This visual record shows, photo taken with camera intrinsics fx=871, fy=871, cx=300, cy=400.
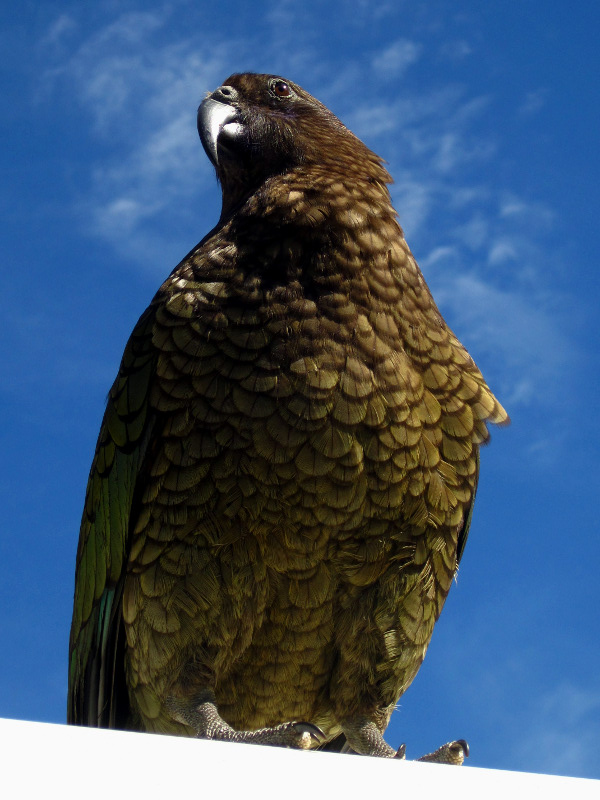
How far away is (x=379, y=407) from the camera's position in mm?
2641

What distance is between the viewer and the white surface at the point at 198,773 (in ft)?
4.57

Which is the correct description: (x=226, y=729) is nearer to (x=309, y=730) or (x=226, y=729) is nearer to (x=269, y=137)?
(x=309, y=730)

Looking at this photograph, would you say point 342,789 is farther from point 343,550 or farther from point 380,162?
point 380,162

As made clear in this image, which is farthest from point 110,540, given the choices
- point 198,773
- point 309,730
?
point 198,773

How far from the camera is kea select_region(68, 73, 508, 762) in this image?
102 inches

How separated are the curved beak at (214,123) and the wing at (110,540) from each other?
33.3 inches

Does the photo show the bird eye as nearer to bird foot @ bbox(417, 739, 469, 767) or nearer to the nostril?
the nostril

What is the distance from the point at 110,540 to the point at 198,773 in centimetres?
163

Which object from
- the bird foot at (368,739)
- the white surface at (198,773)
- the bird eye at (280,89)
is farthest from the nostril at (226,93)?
the white surface at (198,773)

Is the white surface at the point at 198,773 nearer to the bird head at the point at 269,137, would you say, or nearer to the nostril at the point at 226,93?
the bird head at the point at 269,137

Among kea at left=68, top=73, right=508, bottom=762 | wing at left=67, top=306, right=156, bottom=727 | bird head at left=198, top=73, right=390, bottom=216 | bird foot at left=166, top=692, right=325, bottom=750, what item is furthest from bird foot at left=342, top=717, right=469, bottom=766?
bird head at left=198, top=73, right=390, bottom=216

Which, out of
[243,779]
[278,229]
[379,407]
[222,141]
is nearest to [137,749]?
[243,779]

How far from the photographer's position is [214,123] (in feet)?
11.5

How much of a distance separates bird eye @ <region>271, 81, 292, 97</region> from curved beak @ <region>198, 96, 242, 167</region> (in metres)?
0.19
